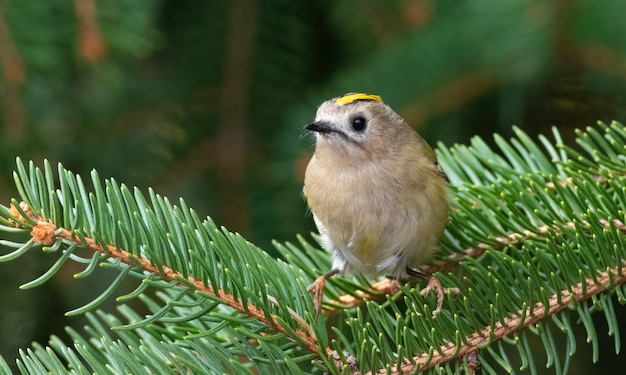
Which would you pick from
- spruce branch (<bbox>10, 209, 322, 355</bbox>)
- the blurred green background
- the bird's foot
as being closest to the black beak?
the blurred green background

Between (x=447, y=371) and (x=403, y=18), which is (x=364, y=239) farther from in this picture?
(x=403, y=18)

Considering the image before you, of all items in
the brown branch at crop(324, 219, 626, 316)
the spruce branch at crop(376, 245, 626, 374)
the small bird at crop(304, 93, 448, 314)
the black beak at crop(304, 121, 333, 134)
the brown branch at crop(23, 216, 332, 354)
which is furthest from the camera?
the black beak at crop(304, 121, 333, 134)

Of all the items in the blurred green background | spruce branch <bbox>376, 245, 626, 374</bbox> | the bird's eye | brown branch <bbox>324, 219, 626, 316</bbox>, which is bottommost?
spruce branch <bbox>376, 245, 626, 374</bbox>

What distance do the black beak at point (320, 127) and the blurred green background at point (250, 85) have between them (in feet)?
1.30

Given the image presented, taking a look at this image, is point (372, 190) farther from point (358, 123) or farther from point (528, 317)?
point (528, 317)

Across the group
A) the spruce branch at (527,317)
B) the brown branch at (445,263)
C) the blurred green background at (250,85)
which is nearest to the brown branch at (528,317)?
the spruce branch at (527,317)

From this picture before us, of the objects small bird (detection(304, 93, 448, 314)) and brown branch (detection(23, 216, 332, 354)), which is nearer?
brown branch (detection(23, 216, 332, 354))

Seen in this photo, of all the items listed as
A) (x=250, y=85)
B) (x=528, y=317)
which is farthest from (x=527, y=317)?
(x=250, y=85)

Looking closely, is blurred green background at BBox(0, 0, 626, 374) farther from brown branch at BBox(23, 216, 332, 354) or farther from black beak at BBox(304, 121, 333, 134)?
brown branch at BBox(23, 216, 332, 354)

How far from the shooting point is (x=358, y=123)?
82.9 inches

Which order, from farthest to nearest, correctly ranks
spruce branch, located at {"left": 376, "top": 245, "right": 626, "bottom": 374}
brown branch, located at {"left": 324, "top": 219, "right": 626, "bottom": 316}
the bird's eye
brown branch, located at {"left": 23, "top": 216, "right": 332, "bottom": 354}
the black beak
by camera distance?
the bird's eye
the black beak
brown branch, located at {"left": 324, "top": 219, "right": 626, "bottom": 316}
spruce branch, located at {"left": 376, "top": 245, "right": 626, "bottom": 374}
brown branch, located at {"left": 23, "top": 216, "right": 332, "bottom": 354}

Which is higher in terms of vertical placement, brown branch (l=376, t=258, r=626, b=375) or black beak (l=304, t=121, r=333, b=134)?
black beak (l=304, t=121, r=333, b=134)

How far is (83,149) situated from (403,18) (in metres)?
1.11

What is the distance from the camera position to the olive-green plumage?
1866mm
